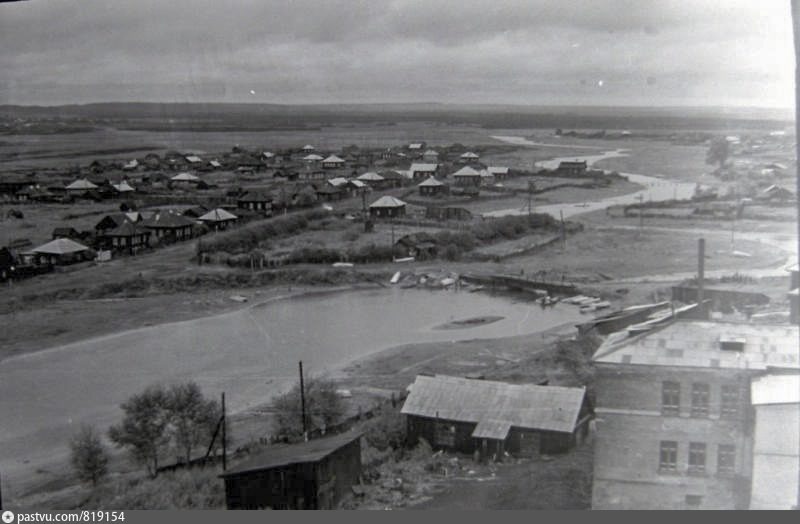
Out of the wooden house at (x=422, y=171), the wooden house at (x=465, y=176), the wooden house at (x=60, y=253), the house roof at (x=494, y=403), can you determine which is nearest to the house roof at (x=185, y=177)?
the wooden house at (x=60, y=253)

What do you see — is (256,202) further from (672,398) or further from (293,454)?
(672,398)

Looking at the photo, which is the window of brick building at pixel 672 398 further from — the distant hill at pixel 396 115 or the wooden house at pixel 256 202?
the wooden house at pixel 256 202

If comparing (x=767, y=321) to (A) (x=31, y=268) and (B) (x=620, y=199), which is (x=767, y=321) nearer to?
(B) (x=620, y=199)

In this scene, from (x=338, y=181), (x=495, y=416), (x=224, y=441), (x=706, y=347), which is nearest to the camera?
(x=706, y=347)

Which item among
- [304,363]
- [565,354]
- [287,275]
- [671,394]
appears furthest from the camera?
[287,275]

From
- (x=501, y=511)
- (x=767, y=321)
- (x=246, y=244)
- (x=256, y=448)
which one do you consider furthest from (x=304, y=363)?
(x=767, y=321)

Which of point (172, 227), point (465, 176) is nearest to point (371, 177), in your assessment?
point (465, 176)
